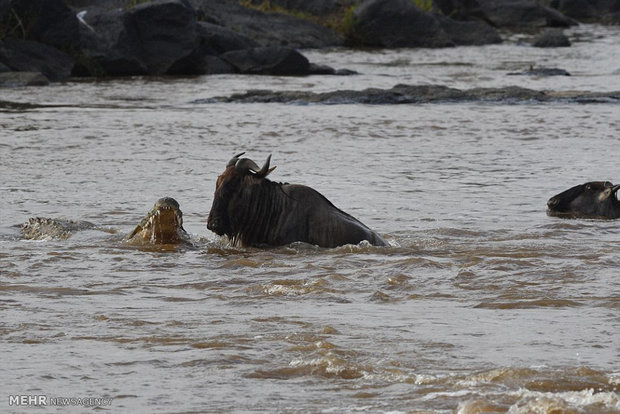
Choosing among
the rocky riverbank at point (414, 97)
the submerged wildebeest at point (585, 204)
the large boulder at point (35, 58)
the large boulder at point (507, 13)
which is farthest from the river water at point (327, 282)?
the large boulder at point (507, 13)

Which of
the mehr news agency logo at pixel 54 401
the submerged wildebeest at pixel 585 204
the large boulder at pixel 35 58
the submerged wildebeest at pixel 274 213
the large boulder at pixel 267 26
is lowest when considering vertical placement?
the submerged wildebeest at pixel 585 204

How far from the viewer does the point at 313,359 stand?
603cm

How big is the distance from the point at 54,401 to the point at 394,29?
34974 millimetres

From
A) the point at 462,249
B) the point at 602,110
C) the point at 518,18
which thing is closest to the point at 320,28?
the point at 518,18

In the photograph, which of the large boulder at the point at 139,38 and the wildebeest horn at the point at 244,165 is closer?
the wildebeest horn at the point at 244,165

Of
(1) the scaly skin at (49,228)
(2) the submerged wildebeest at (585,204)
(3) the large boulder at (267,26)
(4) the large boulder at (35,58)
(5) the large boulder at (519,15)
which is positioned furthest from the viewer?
(5) the large boulder at (519,15)

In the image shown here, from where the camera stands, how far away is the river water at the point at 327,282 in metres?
5.62

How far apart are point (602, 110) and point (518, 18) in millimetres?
29269

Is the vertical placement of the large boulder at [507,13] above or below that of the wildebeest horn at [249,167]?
above

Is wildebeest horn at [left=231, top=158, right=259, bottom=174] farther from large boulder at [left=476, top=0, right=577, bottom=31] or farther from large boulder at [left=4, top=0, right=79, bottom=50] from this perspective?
large boulder at [left=476, top=0, right=577, bottom=31]

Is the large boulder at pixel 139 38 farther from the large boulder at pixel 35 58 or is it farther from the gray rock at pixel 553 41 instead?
the gray rock at pixel 553 41

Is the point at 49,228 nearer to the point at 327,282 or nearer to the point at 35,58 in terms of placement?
the point at 327,282

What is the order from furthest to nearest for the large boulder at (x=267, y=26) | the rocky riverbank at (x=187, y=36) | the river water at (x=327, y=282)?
the large boulder at (x=267, y=26)
the rocky riverbank at (x=187, y=36)
the river water at (x=327, y=282)

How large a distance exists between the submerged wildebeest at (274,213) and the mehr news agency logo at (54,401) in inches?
160
